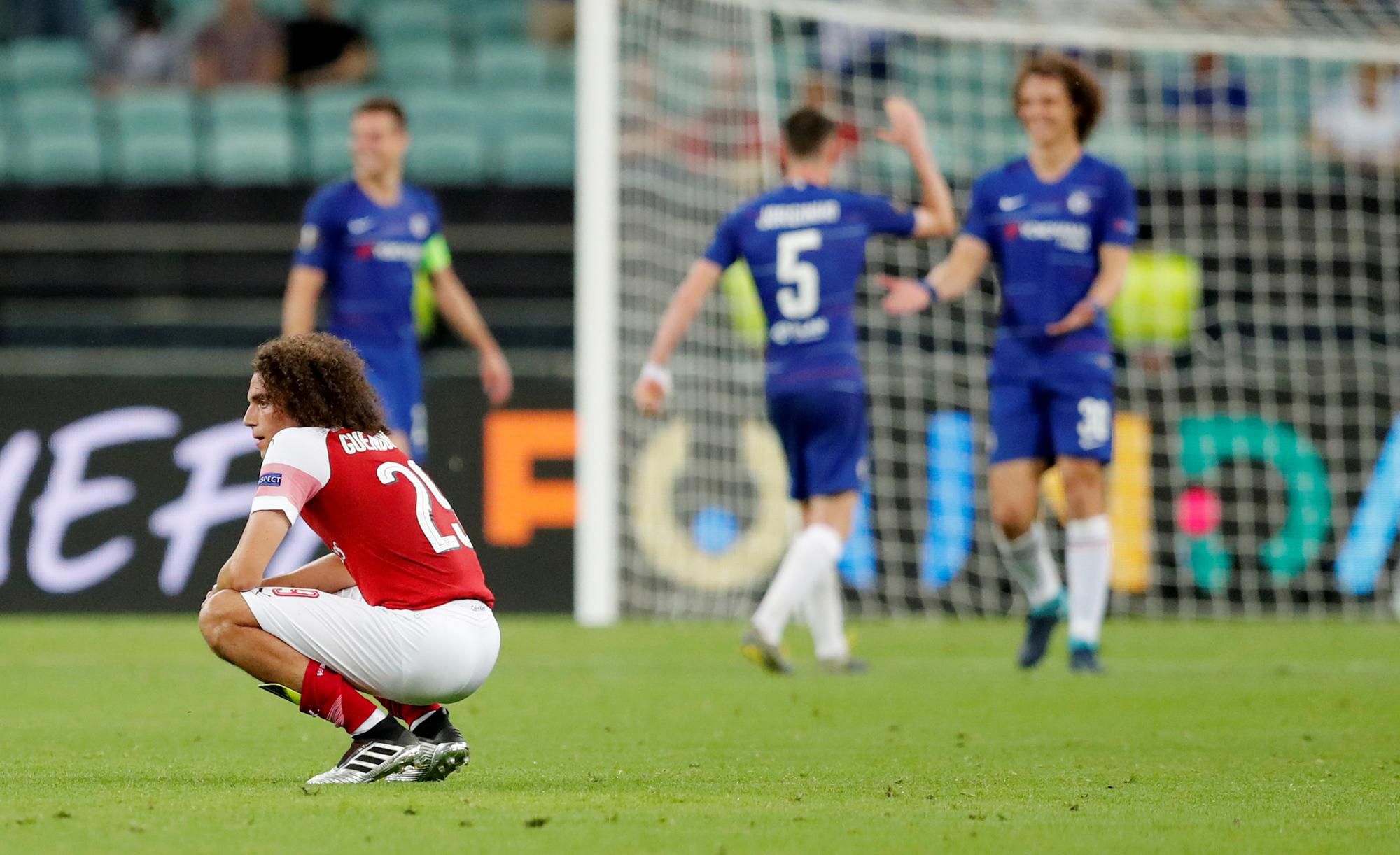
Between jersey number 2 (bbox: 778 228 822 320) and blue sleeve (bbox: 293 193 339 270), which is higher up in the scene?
blue sleeve (bbox: 293 193 339 270)

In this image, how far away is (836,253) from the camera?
8422mm

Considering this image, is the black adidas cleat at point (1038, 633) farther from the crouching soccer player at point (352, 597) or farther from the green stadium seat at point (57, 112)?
the green stadium seat at point (57, 112)

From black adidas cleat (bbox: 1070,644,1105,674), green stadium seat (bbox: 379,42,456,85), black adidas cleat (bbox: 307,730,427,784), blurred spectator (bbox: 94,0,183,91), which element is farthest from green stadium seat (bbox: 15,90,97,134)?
black adidas cleat (bbox: 307,730,427,784)

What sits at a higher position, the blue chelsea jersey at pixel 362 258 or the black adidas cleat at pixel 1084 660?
the blue chelsea jersey at pixel 362 258

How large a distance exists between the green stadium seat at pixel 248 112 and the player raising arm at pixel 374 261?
6.90 m

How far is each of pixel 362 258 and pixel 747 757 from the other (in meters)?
4.47

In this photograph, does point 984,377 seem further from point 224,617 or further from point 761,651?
point 224,617


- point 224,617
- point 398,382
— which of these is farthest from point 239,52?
point 224,617

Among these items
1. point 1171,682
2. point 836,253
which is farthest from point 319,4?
point 1171,682

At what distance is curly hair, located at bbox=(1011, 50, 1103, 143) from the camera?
8438mm

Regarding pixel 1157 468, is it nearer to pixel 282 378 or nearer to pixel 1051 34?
pixel 1051 34

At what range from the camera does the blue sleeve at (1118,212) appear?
842 cm

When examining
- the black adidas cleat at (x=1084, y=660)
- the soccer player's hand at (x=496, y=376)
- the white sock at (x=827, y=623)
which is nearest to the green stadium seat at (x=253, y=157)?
the soccer player's hand at (x=496, y=376)

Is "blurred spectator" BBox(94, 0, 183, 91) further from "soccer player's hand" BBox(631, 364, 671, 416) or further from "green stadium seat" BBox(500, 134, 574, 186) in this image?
"soccer player's hand" BBox(631, 364, 671, 416)
